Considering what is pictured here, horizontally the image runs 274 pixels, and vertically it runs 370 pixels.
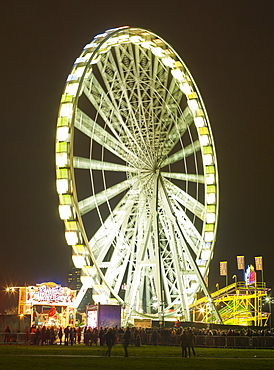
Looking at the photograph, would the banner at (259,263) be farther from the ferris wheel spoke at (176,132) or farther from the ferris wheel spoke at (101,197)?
the ferris wheel spoke at (101,197)

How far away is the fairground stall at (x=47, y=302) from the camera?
49781 millimetres

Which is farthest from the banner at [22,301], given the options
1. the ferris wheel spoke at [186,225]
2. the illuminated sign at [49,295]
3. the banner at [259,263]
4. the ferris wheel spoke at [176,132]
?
the banner at [259,263]

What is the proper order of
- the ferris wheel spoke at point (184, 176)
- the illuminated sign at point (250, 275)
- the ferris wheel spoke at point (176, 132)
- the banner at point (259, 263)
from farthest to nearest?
the banner at point (259, 263), the illuminated sign at point (250, 275), the ferris wheel spoke at point (184, 176), the ferris wheel spoke at point (176, 132)

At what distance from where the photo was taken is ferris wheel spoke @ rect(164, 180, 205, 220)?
127 feet

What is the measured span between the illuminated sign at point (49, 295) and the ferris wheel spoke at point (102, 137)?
18926mm

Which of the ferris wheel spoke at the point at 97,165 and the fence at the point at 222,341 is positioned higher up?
the ferris wheel spoke at the point at 97,165

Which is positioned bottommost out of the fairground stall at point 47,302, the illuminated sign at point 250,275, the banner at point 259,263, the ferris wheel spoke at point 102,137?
the fairground stall at point 47,302

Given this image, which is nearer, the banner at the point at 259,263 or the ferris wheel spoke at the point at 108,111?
the ferris wheel spoke at the point at 108,111

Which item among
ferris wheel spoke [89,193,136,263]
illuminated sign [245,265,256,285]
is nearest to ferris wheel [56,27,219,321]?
ferris wheel spoke [89,193,136,263]

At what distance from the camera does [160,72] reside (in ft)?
129

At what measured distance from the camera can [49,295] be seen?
5194cm

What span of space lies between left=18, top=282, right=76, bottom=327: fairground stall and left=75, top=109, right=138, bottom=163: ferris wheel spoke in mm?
17206

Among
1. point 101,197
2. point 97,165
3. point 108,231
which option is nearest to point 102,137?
point 97,165

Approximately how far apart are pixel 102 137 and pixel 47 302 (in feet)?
70.4
